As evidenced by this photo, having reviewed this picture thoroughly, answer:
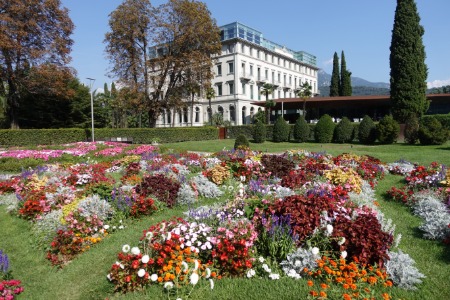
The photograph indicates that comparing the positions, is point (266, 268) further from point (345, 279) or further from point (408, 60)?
point (408, 60)

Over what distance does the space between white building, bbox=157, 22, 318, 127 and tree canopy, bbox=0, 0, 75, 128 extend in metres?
24.9

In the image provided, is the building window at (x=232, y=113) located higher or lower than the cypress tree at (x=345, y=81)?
lower

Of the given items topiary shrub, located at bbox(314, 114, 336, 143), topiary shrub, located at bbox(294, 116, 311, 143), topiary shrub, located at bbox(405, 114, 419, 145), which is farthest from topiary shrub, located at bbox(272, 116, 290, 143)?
topiary shrub, located at bbox(405, 114, 419, 145)

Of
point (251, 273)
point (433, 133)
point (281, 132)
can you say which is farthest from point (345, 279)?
point (281, 132)

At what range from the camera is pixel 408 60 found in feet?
83.4

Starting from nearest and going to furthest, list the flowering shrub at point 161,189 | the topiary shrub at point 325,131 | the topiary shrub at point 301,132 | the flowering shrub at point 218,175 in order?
the flowering shrub at point 161,189, the flowering shrub at point 218,175, the topiary shrub at point 325,131, the topiary shrub at point 301,132

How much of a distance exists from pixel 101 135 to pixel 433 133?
25600mm

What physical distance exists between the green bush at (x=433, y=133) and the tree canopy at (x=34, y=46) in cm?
2873

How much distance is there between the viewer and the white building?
56844 millimetres

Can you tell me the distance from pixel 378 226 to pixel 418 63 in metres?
26.5

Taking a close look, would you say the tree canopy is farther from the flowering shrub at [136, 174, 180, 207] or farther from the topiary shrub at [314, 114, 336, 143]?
the flowering shrub at [136, 174, 180, 207]

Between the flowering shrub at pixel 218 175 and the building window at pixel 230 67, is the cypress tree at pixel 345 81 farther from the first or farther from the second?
the flowering shrub at pixel 218 175

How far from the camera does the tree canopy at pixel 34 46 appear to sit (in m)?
26.9

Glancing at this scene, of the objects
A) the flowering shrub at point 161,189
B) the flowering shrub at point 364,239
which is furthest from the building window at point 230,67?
the flowering shrub at point 364,239
